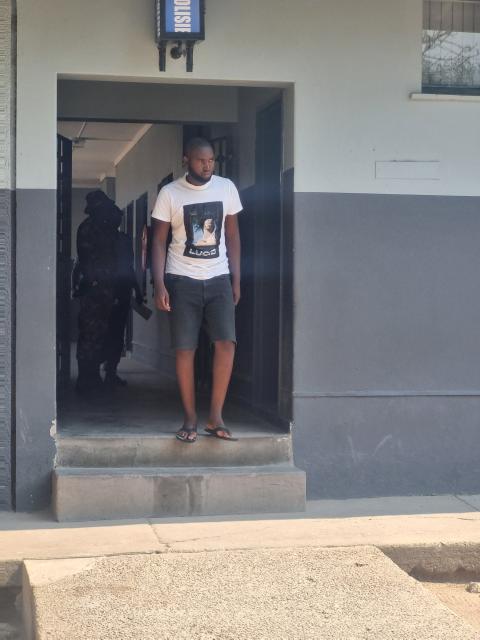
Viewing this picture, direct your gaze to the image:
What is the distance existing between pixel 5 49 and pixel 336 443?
329 centimetres

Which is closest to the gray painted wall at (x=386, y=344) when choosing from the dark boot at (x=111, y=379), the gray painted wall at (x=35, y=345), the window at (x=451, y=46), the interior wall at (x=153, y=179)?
the window at (x=451, y=46)

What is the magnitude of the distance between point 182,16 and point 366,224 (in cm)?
179

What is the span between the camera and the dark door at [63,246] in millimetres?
7914

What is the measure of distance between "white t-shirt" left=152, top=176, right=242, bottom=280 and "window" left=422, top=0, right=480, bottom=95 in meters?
1.63

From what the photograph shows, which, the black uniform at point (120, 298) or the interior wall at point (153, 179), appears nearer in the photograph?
the black uniform at point (120, 298)

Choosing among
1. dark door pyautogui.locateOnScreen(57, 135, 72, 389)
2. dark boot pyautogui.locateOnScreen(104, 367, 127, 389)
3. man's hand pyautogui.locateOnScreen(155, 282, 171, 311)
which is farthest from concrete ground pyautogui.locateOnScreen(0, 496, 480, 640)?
dark boot pyautogui.locateOnScreen(104, 367, 127, 389)

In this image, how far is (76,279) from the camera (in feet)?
30.9

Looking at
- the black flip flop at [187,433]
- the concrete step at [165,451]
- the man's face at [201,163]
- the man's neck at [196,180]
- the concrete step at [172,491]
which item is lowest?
the concrete step at [172,491]

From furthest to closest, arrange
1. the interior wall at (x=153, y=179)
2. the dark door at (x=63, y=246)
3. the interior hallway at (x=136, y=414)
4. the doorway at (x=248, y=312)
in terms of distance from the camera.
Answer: the interior wall at (x=153, y=179), the dark door at (x=63, y=246), the doorway at (x=248, y=312), the interior hallway at (x=136, y=414)

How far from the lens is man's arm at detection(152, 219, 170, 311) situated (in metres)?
6.66

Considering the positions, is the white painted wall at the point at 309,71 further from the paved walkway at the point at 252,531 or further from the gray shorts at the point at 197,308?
the paved walkway at the point at 252,531

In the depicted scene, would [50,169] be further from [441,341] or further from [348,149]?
[441,341]

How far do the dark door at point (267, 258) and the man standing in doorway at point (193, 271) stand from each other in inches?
26.8

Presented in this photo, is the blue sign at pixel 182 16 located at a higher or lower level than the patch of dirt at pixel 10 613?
higher
